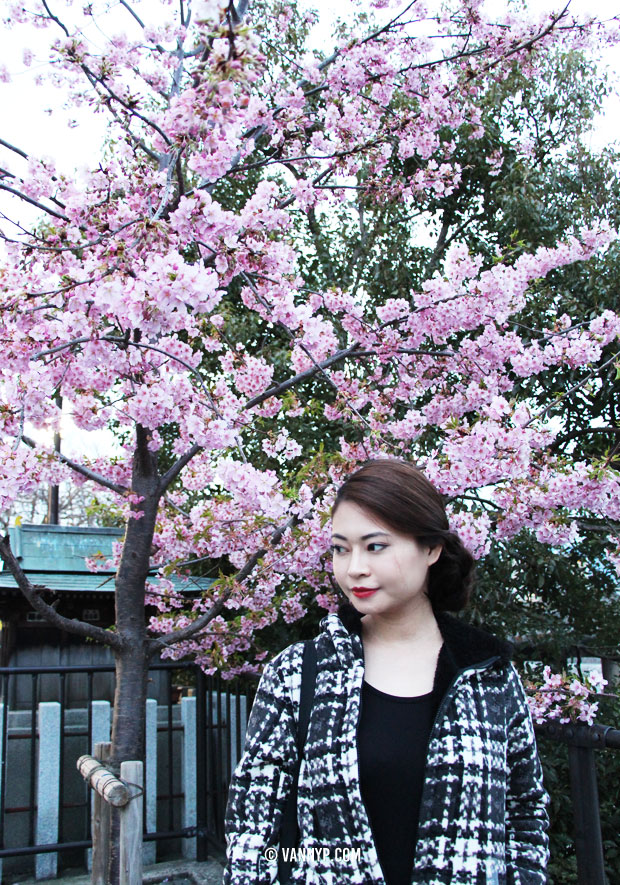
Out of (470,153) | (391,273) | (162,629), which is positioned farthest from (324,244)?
(162,629)

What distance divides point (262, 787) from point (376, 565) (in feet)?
1.45

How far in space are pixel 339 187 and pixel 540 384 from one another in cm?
251

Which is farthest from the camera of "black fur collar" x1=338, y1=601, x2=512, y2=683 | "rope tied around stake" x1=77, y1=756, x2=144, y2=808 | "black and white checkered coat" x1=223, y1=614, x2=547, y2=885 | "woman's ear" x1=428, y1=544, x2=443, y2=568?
"rope tied around stake" x1=77, y1=756, x2=144, y2=808

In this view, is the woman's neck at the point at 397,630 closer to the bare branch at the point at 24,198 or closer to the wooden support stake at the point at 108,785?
the wooden support stake at the point at 108,785

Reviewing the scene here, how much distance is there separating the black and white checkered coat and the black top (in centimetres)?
3

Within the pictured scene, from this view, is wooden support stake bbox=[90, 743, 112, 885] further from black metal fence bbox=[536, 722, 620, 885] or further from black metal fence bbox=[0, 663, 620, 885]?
black metal fence bbox=[536, 722, 620, 885]

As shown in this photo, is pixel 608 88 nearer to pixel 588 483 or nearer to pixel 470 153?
pixel 470 153

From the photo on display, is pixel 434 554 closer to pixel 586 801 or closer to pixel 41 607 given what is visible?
pixel 586 801

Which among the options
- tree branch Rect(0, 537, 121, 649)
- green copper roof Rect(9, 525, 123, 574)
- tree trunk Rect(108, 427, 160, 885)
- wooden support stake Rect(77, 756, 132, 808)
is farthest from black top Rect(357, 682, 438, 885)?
green copper roof Rect(9, 525, 123, 574)

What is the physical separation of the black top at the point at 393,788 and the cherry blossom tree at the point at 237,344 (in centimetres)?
149

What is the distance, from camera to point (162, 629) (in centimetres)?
439

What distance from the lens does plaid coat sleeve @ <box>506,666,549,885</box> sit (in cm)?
126

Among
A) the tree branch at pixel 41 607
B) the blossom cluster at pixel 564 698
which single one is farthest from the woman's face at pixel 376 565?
the tree branch at pixel 41 607

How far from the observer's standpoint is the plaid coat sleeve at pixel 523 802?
4.12 feet
